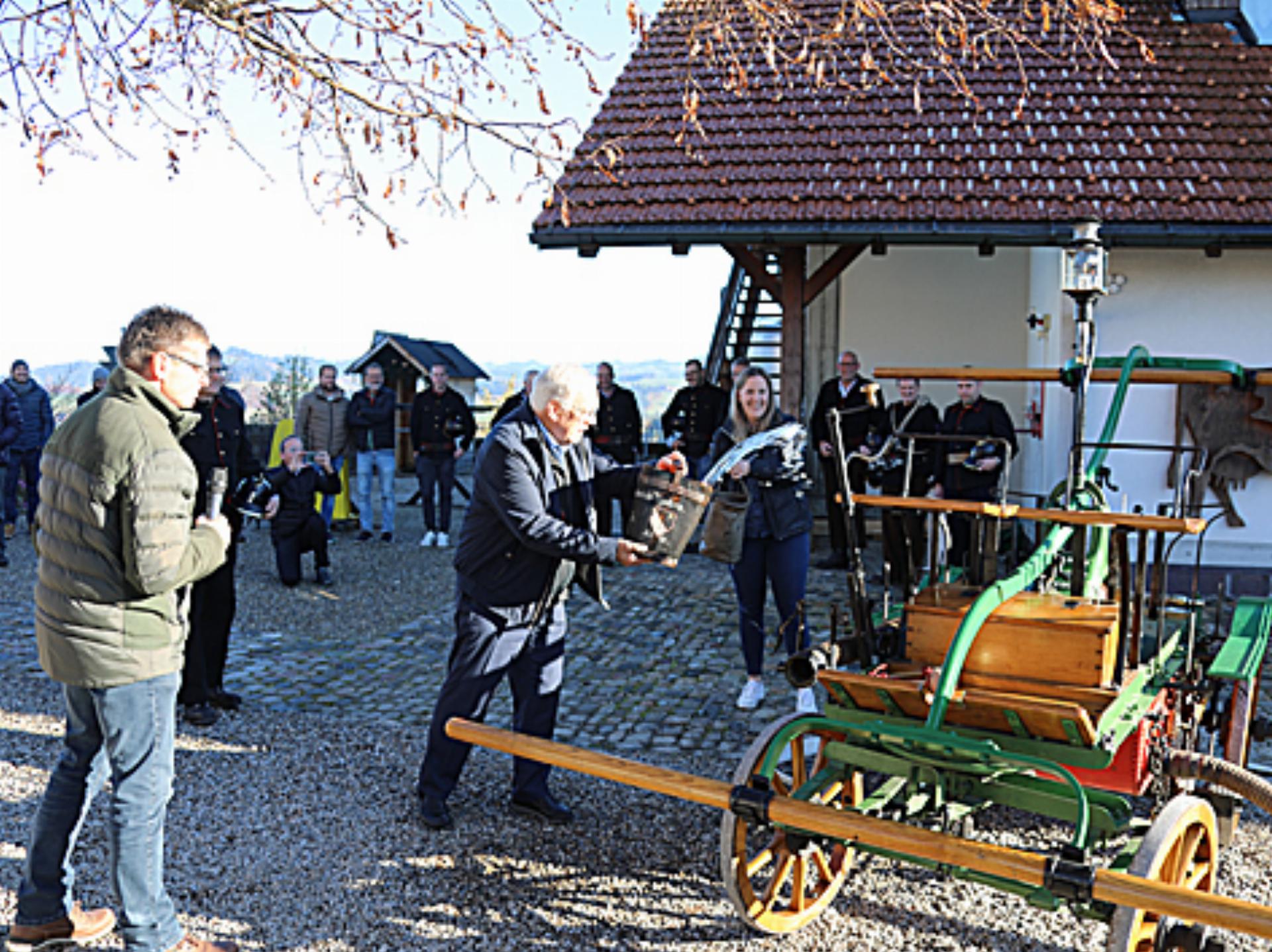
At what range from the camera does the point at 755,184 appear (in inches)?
385

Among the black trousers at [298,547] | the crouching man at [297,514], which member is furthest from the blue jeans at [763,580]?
the black trousers at [298,547]

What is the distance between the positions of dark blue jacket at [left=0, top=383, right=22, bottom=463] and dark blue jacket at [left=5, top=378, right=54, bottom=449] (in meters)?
0.21

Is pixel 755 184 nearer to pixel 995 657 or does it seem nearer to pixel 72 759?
pixel 995 657

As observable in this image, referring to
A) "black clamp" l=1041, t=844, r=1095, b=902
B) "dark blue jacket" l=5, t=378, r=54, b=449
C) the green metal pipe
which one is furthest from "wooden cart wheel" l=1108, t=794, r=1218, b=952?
"dark blue jacket" l=5, t=378, r=54, b=449

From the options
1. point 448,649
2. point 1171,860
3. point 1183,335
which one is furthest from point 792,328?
point 1171,860

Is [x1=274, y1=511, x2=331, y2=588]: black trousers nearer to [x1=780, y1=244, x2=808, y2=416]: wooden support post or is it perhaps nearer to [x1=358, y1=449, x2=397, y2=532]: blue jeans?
[x1=358, y1=449, x2=397, y2=532]: blue jeans

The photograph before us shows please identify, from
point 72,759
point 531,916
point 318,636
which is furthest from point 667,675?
point 72,759

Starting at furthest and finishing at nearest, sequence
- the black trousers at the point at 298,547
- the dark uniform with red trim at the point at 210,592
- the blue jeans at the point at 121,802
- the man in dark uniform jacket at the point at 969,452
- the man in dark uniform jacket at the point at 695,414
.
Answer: the man in dark uniform jacket at the point at 695,414 < the black trousers at the point at 298,547 < the man in dark uniform jacket at the point at 969,452 < the dark uniform with red trim at the point at 210,592 < the blue jeans at the point at 121,802

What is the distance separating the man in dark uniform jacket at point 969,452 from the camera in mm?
8812

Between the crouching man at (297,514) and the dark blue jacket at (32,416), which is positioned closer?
the crouching man at (297,514)

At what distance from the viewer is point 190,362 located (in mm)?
3193

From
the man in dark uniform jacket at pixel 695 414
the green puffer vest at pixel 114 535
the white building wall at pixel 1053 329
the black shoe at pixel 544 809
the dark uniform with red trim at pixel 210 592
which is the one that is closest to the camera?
the green puffer vest at pixel 114 535

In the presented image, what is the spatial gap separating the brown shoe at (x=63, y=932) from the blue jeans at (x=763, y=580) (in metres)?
3.29

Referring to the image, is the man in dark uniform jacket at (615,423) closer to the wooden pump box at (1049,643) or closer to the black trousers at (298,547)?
the black trousers at (298,547)
